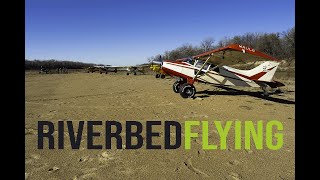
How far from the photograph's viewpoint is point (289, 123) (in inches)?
282

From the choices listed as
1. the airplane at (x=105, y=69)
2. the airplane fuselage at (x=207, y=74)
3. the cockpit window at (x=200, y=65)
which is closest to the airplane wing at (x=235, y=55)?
the cockpit window at (x=200, y=65)

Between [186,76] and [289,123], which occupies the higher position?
[186,76]

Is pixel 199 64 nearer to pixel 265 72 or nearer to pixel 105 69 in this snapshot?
pixel 265 72

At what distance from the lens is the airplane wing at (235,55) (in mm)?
10656

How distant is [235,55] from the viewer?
11828 millimetres

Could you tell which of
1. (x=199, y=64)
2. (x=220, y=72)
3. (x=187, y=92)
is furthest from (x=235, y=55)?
(x=187, y=92)

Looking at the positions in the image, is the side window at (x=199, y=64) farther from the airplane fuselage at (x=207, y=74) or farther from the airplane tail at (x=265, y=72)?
the airplane tail at (x=265, y=72)
